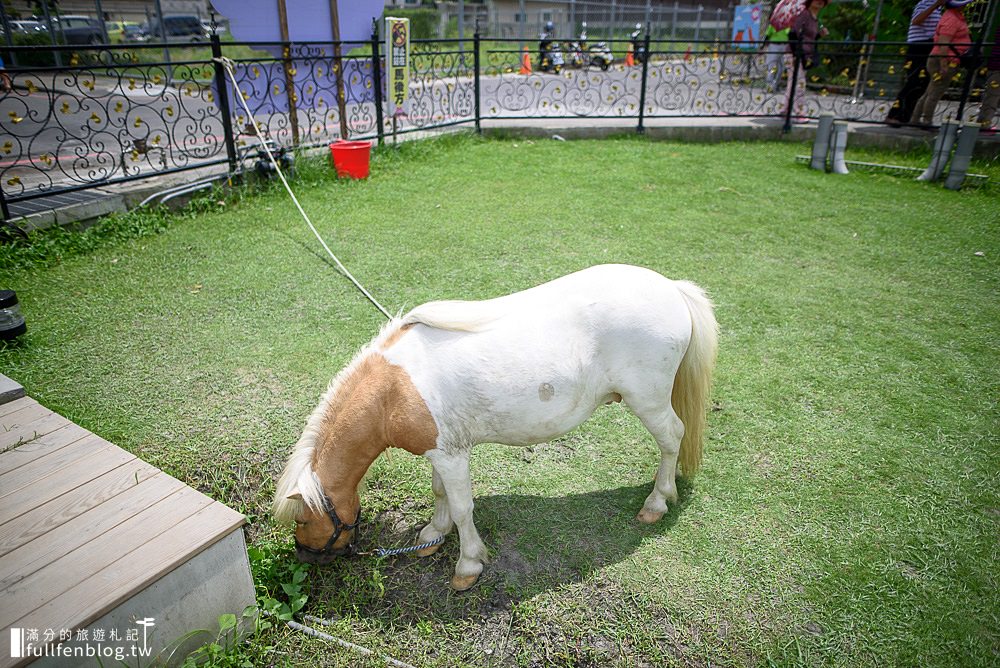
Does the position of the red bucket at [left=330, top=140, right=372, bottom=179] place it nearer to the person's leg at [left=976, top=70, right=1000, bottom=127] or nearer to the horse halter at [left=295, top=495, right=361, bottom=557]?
the horse halter at [left=295, top=495, right=361, bottom=557]

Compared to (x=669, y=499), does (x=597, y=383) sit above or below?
above

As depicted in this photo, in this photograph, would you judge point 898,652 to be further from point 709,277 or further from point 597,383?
point 709,277

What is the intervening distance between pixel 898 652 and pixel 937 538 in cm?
77

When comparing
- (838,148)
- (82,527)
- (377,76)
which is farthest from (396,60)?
(82,527)

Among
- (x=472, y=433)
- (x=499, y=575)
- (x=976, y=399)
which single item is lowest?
(x=499, y=575)

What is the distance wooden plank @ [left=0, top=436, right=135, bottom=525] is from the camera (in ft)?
8.08

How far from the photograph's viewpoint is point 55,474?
2627 mm

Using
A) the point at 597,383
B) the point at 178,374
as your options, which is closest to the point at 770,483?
the point at 597,383

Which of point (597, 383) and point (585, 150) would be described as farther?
point (585, 150)

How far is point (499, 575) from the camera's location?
277cm

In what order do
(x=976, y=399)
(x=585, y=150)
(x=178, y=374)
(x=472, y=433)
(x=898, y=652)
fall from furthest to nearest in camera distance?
(x=585, y=150), (x=178, y=374), (x=976, y=399), (x=472, y=433), (x=898, y=652)

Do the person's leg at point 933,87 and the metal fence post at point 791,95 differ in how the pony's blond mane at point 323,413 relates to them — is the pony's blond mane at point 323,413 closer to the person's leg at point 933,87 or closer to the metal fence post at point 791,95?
the metal fence post at point 791,95

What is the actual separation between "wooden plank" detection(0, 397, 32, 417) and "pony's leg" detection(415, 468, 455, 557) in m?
2.27

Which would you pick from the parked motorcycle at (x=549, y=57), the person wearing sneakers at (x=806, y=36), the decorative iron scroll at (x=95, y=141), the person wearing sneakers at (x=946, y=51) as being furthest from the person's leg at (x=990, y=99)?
the decorative iron scroll at (x=95, y=141)
